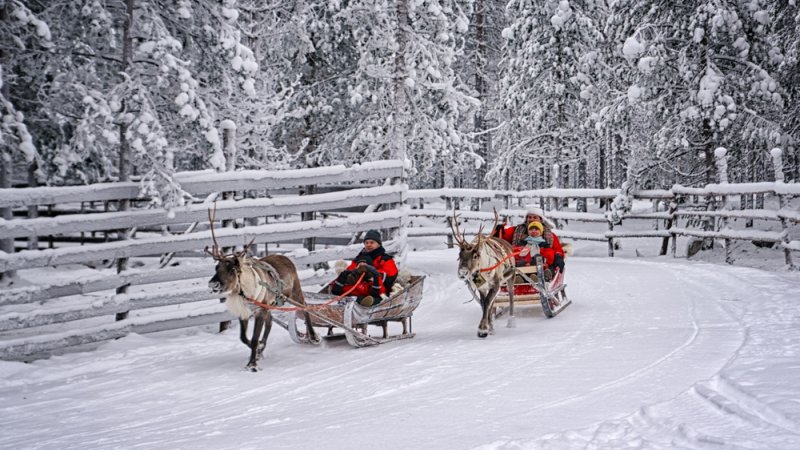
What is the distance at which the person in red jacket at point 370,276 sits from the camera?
8.52 m

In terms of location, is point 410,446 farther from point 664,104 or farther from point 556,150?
point 556,150

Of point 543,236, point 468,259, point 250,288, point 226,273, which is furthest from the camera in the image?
point 543,236

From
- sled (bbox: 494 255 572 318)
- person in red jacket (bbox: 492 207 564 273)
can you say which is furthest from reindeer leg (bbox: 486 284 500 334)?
person in red jacket (bbox: 492 207 564 273)

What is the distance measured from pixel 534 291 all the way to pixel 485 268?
A: 1.46 metres

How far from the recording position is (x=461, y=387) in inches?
237

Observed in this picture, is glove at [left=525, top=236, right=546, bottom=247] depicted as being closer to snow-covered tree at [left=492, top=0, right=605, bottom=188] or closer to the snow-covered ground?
the snow-covered ground

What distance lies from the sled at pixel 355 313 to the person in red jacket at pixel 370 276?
0.64 ft

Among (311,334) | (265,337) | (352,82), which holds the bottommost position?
(311,334)

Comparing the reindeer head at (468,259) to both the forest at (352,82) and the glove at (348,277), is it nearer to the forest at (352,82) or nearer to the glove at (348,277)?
the glove at (348,277)

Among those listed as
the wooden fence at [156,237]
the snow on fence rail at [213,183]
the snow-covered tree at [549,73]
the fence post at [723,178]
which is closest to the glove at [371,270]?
the wooden fence at [156,237]

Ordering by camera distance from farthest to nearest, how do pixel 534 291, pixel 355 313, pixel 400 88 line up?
pixel 400 88
pixel 534 291
pixel 355 313

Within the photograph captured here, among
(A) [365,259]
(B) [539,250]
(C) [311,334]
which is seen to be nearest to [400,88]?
(B) [539,250]

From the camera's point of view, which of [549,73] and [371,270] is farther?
[549,73]

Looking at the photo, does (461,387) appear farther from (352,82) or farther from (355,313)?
(352,82)
